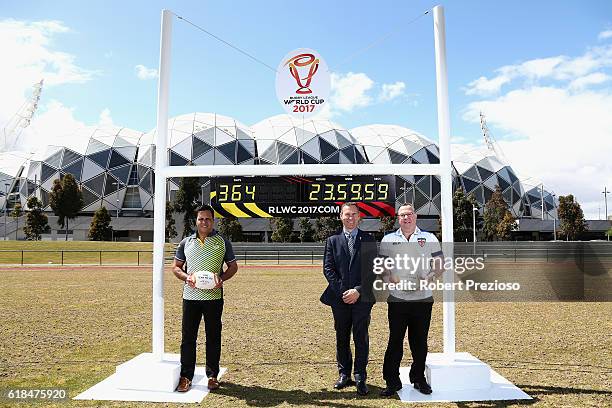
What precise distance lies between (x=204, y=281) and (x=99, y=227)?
5435 centimetres

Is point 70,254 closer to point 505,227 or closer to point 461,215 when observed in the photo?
point 461,215

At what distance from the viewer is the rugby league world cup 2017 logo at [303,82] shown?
6.35 m

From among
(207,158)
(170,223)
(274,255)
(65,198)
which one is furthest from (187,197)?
(274,255)

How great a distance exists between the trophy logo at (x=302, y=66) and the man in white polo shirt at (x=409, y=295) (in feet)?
7.41

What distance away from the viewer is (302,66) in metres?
6.36

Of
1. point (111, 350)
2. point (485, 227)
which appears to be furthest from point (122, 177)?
point (111, 350)

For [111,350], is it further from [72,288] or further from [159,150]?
[72,288]

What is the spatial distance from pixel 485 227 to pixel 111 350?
6103 cm

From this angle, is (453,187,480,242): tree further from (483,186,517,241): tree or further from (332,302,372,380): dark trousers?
(332,302,372,380): dark trousers

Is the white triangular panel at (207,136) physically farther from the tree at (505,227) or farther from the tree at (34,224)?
the tree at (505,227)

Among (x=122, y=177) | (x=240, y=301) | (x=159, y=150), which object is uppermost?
(x=122, y=177)

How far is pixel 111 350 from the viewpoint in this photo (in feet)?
24.1

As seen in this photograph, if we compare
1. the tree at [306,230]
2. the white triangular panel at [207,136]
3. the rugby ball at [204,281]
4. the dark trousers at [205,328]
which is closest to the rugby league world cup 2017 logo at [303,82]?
the rugby ball at [204,281]

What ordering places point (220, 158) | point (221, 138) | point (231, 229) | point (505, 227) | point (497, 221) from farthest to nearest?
point (221, 138)
point (220, 158)
point (497, 221)
point (505, 227)
point (231, 229)
